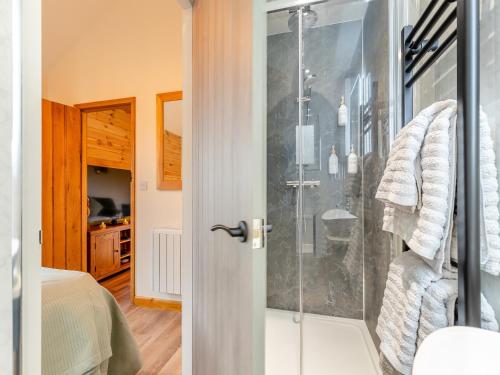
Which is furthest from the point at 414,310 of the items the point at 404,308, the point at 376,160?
the point at 376,160

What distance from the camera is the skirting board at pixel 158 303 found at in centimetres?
231

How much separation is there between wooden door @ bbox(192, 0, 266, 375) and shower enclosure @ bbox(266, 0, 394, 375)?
750mm

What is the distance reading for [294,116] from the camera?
6.57 ft

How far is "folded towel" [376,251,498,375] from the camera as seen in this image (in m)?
0.63

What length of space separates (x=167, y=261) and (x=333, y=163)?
1754 millimetres

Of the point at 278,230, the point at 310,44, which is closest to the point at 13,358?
the point at 278,230

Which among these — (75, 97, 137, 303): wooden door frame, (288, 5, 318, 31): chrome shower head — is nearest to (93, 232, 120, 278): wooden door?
(75, 97, 137, 303): wooden door frame

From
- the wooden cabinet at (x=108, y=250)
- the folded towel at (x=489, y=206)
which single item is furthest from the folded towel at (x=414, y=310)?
the wooden cabinet at (x=108, y=250)

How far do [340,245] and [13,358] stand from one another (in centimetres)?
195

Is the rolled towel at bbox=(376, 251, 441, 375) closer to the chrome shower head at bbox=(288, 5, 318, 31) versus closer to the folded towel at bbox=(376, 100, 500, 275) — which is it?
the folded towel at bbox=(376, 100, 500, 275)

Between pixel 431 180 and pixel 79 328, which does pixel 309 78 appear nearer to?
pixel 431 180

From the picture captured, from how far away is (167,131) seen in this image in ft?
7.76

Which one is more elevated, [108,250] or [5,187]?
[5,187]

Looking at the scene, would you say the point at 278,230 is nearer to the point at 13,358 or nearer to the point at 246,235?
the point at 246,235
